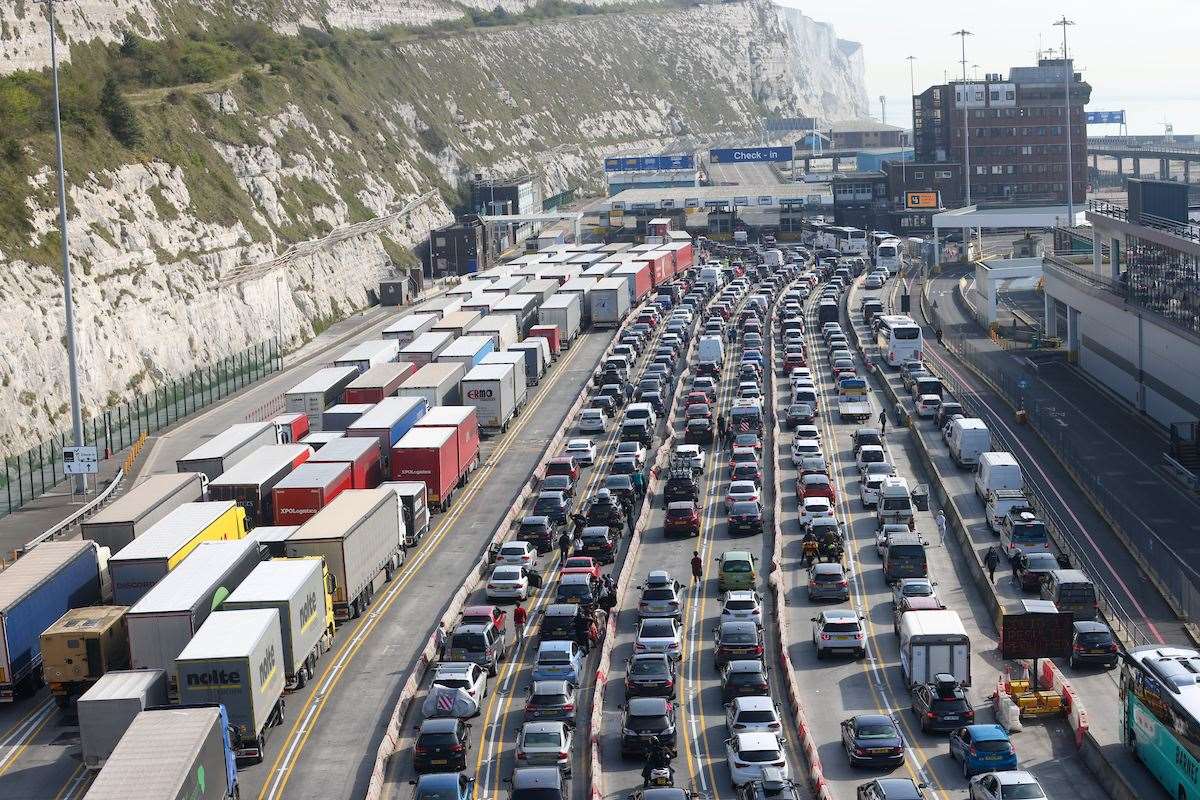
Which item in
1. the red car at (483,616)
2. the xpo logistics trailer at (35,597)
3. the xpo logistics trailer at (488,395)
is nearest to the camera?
the xpo logistics trailer at (35,597)

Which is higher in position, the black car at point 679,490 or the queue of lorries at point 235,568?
the queue of lorries at point 235,568

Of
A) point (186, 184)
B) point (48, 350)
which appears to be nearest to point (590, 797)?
point (48, 350)

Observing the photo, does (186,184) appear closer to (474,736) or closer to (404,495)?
(404,495)

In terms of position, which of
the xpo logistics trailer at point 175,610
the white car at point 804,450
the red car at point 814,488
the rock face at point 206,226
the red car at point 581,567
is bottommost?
the red car at point 581,567

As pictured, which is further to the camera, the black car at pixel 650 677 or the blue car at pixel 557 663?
the blue car at pixel 557 663

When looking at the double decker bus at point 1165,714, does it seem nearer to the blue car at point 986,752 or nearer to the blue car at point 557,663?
the blue car at point 986,752

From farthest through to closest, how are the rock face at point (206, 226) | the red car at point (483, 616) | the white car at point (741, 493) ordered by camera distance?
the rock face at point (206, 226), the white car at point (741, 493), the red car at point (483, 616)

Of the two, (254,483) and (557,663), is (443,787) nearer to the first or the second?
(557,663)

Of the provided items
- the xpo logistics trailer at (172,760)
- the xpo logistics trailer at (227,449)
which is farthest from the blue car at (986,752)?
the xpo logistics trailer at (227,449)
